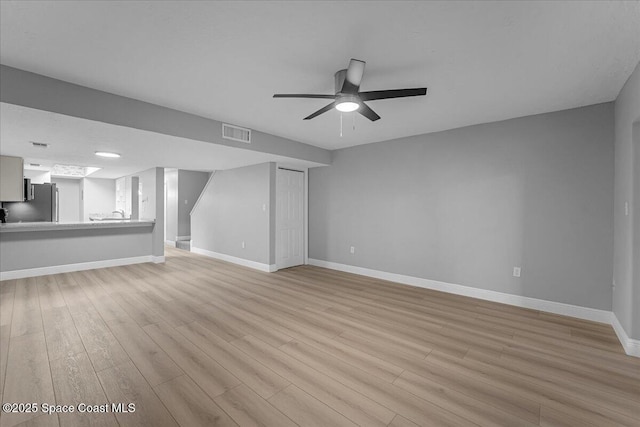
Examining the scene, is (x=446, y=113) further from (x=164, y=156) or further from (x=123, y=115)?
(x=164, y=156)

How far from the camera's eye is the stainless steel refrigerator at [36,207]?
5.53 meters

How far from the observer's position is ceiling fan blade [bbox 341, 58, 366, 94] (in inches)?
80.7

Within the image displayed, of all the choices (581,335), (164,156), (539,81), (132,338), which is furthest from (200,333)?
(539,81)

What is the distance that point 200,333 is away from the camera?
2.72m

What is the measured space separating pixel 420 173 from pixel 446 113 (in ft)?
3.91

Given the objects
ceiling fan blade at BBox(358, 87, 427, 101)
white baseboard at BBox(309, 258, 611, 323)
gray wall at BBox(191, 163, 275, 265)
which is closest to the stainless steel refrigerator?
gray wall at BBox(191, 163, 275, 265)

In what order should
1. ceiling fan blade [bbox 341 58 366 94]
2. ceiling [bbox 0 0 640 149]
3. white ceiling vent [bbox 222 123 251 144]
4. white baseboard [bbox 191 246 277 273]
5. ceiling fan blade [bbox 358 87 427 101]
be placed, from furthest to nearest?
white baseboard [bbox 191 246 277 273]
white ceiling vent [bbox 222 123 251 144]
ceiling fan blade [bbox 358 87 427 101]
ceiling fan blade [bbox 341 58 366 94]
ceiling [bbox 0 0 640 149]

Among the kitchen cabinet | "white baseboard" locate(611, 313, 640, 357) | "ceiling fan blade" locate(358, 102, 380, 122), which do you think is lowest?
"white baseboard" locate(611, 313, 640, 357)

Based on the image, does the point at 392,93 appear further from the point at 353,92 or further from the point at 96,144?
the point at 96,144

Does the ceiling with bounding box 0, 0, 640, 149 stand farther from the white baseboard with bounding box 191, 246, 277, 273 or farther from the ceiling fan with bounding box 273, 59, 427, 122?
the white baseboard with bounding box 191, 246, 277, 273

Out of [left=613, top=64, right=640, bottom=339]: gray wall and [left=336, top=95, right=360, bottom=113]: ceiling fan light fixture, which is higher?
[left=336, top=95, right=360, bottom=113]: ceiling fan light fixture

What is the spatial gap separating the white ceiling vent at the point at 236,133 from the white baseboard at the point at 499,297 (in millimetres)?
3197

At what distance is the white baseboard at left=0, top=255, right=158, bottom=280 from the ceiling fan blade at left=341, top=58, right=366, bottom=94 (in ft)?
19.7

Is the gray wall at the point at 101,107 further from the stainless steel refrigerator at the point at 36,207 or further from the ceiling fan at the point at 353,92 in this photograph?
the stainless steel refrigerator at the point at 36,207
